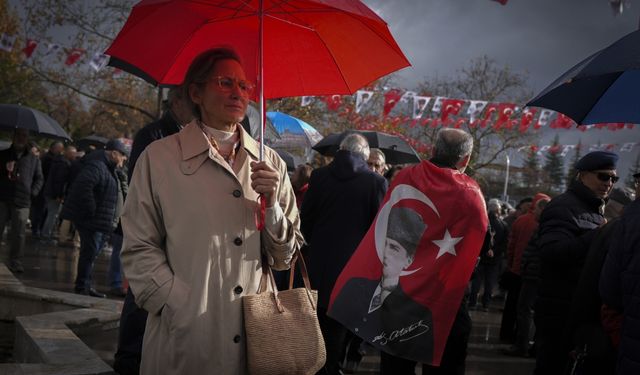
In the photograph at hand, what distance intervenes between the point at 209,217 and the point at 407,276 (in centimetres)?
174

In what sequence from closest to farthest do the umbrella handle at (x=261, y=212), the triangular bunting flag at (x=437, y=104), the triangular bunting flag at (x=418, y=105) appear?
1. the umbrella handle at (x=261, y=212)
2. the triangular bunting flag at (x=437, y=104)
3. the triangular bunting flag at (x=418, y=105)

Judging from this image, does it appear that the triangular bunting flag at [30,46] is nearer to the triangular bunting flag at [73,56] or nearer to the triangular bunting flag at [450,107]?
the triangular bunting flag at [73,56]

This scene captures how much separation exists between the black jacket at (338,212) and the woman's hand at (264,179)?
286 centimetres

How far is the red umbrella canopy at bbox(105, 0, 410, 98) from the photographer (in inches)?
113

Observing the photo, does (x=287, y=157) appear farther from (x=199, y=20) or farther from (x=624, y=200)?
(x=199, y=20)

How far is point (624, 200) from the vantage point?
5.25 m

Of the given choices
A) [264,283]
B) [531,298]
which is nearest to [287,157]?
A: [531,298]

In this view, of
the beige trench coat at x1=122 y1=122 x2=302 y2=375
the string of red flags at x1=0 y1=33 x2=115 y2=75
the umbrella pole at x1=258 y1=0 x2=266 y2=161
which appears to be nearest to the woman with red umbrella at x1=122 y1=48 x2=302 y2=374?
the beige trench coat at x1=122 y1=122 x2=302 y2=375

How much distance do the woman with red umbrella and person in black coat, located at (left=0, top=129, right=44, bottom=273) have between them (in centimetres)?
724

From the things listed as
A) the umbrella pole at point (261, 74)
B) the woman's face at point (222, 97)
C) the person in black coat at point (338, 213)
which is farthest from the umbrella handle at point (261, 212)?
the person in black coat at point (338, 213)

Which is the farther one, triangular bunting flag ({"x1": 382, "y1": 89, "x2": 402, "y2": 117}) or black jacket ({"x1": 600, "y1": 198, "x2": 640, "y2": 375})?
triangular bunting flag ({"x1": 382, "y1": 89, "x2": 402, "y2": 117})

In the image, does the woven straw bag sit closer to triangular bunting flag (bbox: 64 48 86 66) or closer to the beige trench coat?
the beige trench coat

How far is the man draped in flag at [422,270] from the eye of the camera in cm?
367
